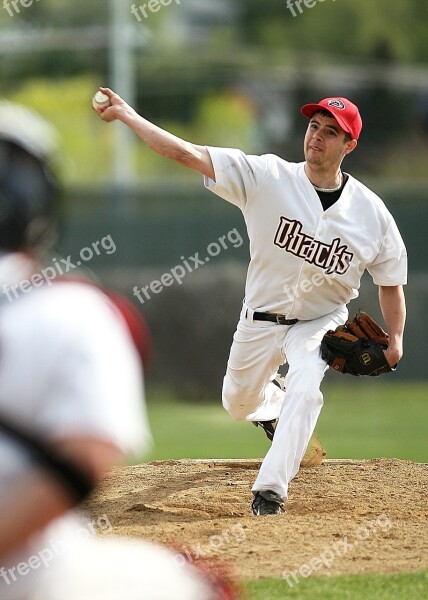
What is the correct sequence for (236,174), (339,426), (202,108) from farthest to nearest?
(202,108) < (339,426) < (236,174)

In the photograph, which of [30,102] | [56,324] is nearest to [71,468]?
[56,324]

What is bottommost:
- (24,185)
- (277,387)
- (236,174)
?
(277,387)

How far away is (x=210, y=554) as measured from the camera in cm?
514

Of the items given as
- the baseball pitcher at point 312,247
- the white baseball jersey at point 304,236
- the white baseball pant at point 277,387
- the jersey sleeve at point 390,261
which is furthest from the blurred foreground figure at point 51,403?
the jersey sleeve at point 390,261

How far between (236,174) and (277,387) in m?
1.71

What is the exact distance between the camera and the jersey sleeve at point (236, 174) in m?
6.29

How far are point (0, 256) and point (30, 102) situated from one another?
88.7 ft

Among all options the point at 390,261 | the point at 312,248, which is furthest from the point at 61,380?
the point at 390,261

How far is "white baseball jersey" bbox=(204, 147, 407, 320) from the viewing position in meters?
6.50

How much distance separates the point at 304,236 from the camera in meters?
6.52

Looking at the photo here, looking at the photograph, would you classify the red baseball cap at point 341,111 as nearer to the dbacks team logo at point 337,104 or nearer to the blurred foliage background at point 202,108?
the dbacks team logo at point 337,104

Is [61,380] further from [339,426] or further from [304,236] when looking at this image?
[339,426]

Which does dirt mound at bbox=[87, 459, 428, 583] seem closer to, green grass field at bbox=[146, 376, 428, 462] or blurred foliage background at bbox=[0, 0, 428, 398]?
green grass field at bbox=[146, 376, 428, 462]

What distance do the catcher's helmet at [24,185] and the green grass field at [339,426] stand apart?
29.4ft
